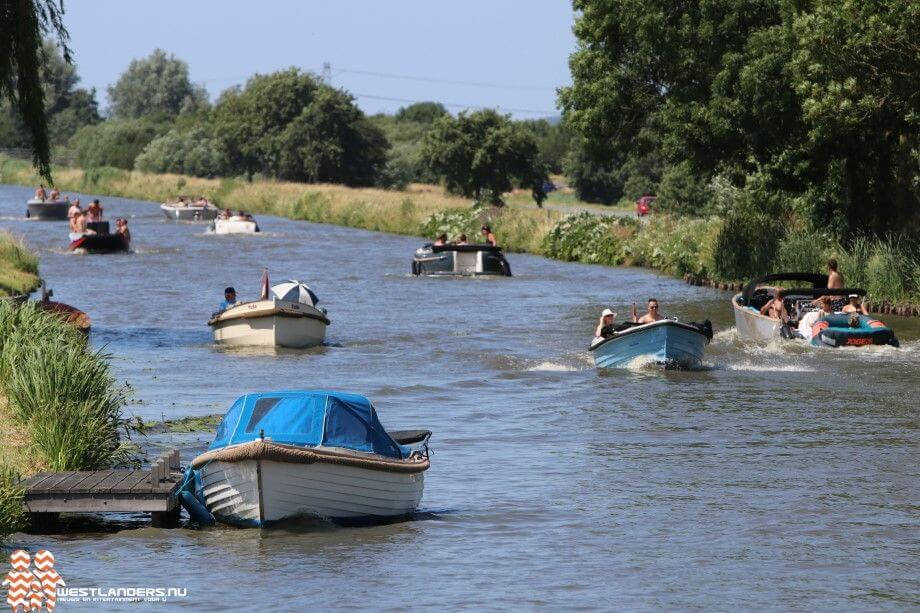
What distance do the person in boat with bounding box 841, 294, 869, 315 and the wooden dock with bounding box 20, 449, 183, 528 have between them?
19309mm

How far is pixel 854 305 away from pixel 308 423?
61.6 ft

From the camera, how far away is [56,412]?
1767cm

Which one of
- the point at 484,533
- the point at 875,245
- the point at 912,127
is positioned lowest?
the point at 484,533

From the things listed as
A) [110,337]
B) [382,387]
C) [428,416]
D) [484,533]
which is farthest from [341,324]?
[484,533]

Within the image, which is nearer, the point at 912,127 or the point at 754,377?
the point at 754,377

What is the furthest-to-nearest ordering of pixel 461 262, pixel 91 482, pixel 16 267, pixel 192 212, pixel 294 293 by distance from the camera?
pixel 192 212 → pixel 461 262 → pixel 16 267 → pixel 294 293 → pixel 91 482

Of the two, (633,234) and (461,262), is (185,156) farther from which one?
(461,262)

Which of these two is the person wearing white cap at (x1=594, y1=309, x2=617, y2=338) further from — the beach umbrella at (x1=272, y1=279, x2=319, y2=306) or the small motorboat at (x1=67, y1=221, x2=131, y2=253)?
the small motorboat at (x1=67, y1=221, x2=131, y2=253)

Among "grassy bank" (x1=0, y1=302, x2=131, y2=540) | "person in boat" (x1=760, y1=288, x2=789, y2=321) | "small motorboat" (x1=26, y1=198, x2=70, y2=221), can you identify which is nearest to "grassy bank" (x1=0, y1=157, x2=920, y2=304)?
"person in boat" (x1=760, y1=288, x2=789, y2=321)

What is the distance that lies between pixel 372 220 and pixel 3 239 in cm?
3694

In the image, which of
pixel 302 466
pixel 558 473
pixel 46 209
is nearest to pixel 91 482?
pixel 302 466

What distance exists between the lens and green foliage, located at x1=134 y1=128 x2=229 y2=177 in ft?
426

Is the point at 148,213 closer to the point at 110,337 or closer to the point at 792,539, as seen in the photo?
the point at 110,337

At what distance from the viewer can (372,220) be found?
82000 mm
